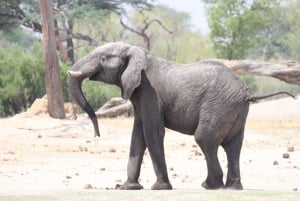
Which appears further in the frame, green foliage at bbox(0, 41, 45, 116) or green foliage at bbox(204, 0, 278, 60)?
green foliage at bbox(204, 0, 278, 60)

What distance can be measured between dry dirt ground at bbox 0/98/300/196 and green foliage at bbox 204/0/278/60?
18734 mm

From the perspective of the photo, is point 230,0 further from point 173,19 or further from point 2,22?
point 173,19

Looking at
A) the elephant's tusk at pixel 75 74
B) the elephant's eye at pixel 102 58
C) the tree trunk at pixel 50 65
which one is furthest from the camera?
the tree trunk at pixel 50 65

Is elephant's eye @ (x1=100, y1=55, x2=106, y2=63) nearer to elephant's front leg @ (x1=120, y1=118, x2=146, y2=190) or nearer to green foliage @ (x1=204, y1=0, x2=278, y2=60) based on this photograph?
elephant's front leg @ (x1=120, y1=118, x2=146, y2=190)

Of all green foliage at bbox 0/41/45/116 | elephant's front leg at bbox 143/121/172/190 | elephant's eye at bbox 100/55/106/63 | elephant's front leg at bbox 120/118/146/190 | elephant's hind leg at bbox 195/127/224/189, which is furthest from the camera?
green foliage at bbox 0/41/45/116

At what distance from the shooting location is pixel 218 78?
10633mm

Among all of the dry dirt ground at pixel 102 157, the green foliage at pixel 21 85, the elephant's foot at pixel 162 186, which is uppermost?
the elephant's foot at pixel 162 186

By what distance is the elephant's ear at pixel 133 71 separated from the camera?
10541 millimetres

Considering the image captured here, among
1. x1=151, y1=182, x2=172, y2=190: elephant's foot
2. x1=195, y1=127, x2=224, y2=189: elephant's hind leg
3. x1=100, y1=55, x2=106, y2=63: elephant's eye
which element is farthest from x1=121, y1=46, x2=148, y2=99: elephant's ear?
x1=151, y1=182, x2=172, y2=190: elephant's foot

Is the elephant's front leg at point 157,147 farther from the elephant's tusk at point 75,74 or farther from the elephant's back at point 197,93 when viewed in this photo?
the elephant's tusk at point 75,74

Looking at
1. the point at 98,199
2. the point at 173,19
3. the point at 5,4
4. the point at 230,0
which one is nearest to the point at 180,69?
the point at 98,199

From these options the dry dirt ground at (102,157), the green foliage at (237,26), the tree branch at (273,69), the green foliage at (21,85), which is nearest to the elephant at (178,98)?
the dry dirt ground at (102,157)

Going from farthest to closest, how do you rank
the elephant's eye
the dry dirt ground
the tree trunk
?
1. the tree trunk
2. the dry dirt ground
3. the elephant's eye

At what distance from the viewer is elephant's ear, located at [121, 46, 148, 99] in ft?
34.6
